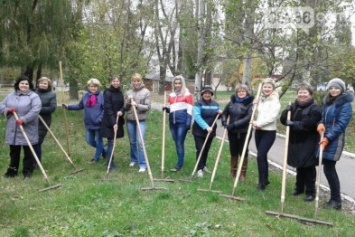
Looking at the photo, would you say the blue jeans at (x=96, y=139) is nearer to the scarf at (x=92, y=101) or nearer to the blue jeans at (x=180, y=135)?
the scarf at (x=92, y=101)

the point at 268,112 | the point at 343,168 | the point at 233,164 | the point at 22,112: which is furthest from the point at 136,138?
the point at 343,168

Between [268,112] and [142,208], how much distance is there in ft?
8.36

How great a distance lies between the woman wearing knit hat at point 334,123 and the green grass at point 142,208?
28.1 inches

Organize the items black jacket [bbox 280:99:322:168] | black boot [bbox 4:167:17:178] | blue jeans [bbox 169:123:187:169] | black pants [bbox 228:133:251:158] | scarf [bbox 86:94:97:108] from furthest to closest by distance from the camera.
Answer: scarf [bbox 86:94:97:108] < blue jeans [bbox 169:123:187:169] < black boot [bbox 4:167:17:178] < black pants [bbox 228:133:251:158] < black jacket [bbox 280:99:322:168]

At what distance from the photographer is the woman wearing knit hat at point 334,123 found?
20.4 ft

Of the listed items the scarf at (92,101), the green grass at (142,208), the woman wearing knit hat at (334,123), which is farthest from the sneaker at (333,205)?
the scarf at (92,101)

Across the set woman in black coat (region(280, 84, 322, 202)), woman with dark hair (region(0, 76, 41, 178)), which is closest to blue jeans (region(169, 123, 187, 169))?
woman in black coat (region(280, 84, 322, 202))

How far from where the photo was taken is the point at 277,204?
6.53 m

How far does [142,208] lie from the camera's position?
19.6 feet

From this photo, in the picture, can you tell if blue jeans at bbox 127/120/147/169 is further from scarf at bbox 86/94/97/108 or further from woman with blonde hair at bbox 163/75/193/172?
scarf at bbox 86/94/97/108

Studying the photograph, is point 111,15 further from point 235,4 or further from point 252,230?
point 252,230

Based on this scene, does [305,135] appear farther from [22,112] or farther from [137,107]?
[22,112]

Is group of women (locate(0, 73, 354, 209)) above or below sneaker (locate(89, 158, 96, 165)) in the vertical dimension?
above

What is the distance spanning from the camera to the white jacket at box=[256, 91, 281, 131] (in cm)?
705
